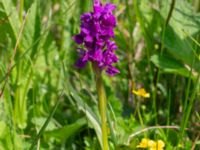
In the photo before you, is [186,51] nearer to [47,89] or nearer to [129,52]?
[129,52]

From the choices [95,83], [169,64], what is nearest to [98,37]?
[95,83]

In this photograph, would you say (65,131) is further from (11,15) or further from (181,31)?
(181,31)

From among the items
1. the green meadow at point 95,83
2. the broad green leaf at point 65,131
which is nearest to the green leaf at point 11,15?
the green meadow at point 95,83

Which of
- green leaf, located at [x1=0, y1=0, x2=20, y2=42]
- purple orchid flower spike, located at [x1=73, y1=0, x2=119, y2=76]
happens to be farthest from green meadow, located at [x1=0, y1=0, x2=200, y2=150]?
purple orchid flower spike, located at [x1=73, y1=0, x2=119, y2=76]

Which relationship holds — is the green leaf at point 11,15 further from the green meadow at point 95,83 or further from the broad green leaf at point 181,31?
the broad green leaf at point 181,31

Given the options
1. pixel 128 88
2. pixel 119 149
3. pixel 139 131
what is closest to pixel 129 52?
pixel 128 88

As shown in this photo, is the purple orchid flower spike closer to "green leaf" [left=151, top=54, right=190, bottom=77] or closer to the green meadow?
the green meadow

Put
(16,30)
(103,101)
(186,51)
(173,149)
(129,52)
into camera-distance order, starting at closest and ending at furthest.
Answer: (103,101)
(173,149)
(16,30)
(186,51)
(129,52)
